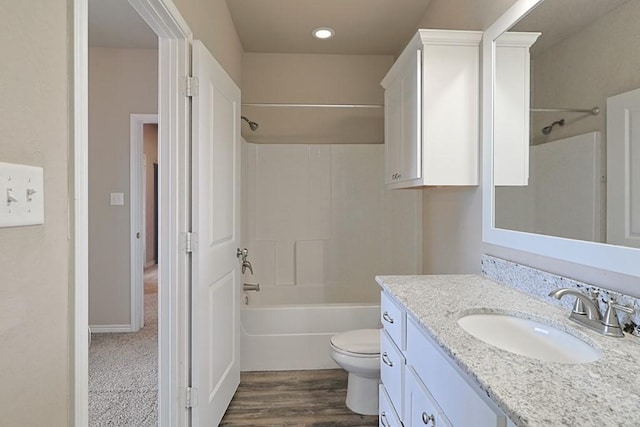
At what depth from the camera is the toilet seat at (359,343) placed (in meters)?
1.95

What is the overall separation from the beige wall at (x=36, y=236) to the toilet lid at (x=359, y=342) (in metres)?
1.47

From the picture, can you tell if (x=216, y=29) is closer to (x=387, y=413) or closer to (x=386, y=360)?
(x=386, y=360)

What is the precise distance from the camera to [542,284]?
1268 millimetres

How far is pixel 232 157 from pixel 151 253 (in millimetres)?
5405

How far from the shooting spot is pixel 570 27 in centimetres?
119

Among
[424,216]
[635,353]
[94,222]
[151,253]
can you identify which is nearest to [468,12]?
[424,216]

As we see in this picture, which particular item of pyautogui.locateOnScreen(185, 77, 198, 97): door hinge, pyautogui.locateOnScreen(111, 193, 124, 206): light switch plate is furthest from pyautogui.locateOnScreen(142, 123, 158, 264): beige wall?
pyautogui.locateOnScreen(185, 77, 198, 97): door hinge

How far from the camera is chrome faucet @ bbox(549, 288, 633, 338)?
917 millimetres

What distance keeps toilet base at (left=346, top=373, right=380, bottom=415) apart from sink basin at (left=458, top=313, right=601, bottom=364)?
1.08 m

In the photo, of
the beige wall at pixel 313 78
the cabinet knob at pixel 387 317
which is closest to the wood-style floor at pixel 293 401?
the cabinet knob at pixel 387 317

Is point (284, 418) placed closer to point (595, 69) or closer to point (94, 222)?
point (595, 69)

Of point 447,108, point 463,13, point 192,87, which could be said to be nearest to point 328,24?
point 463,13

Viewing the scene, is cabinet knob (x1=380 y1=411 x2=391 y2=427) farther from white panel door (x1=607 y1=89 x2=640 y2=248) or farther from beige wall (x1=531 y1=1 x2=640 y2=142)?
beige wall (x1=531 y1=1 x2=640 y2=142)

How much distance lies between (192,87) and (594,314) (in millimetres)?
1694
